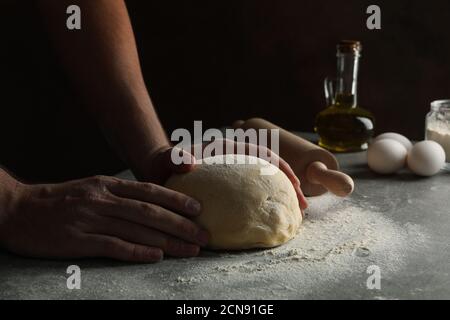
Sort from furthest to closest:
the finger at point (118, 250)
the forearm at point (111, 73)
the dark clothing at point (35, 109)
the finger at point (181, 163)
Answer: the dark clothing at point (35, 109) → the forearm at point (111, 73) → the finger at point (181, 163) → the finger at point (118, 250)

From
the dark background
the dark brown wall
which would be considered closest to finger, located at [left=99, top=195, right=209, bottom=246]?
the dark background

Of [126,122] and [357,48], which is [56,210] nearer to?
[126,122]

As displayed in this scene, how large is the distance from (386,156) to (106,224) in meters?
1.05

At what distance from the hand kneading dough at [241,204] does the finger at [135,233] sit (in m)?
0.10

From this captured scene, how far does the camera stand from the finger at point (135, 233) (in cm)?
143

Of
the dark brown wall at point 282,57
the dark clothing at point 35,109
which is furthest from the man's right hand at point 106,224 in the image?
the dark brown wall at point 282,57

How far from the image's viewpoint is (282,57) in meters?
3.11

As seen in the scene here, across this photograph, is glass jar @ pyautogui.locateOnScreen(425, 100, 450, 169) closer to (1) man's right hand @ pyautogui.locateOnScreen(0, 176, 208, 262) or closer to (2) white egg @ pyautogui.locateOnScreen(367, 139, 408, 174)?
(2) white egg @ pyautogui.locateOnScreen(367, 139, 408, 174)

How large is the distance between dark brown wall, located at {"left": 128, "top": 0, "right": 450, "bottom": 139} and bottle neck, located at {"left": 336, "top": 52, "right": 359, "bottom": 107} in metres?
0.62

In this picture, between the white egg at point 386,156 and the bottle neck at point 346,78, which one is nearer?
the white egg at point 386,156

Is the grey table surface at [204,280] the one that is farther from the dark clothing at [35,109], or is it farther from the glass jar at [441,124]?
the dark clothing at [35,109]

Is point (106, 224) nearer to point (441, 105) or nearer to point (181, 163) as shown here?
point (181, 163)

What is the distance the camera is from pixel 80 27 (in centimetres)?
205
